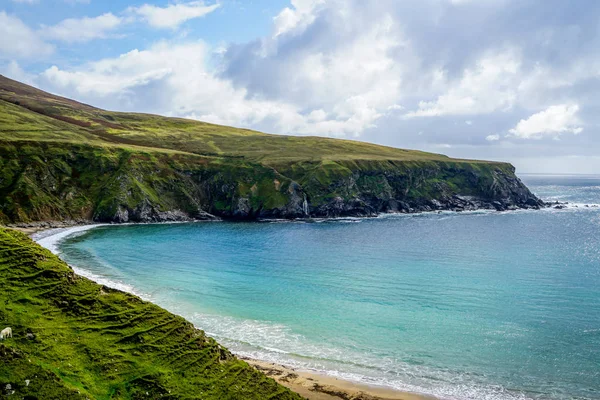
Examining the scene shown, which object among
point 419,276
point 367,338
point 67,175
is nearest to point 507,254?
point 419,276

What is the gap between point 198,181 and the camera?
152500 mm

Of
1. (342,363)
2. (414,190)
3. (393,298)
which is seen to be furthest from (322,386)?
(414,190)

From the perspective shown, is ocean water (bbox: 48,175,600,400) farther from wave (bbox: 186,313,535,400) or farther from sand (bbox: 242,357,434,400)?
sand (bbox: 242,357,434,400)

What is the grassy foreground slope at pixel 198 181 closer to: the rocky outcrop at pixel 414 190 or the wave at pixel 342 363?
the rocky outcrop at pixel 414 190

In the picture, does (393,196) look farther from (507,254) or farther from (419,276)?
(419,276)

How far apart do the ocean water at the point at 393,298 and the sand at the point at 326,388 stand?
1.27 metres

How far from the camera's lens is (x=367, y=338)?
42.4m

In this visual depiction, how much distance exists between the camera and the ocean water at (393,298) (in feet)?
119

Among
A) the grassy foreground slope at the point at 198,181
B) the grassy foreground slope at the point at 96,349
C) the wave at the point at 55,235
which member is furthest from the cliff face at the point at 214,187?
the grassy foreground slope at the point at 96,349

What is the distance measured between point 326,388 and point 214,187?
123 m

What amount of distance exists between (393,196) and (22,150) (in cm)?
12720

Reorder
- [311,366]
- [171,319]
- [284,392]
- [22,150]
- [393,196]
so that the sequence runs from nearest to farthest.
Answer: [284,392], [171,319], [311,366], [22,150], [393,196]

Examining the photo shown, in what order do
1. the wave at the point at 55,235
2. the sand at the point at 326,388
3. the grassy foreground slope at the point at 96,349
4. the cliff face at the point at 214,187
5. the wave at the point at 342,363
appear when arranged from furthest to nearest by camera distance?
the cliff face at the point at 214,187
the wave at the point at 55,235
the wave at the point at 342,363
the sand at the point at 326,388
the grassy foreground slope at the point at 96,349

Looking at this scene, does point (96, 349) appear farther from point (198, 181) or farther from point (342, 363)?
point (198, 181)
